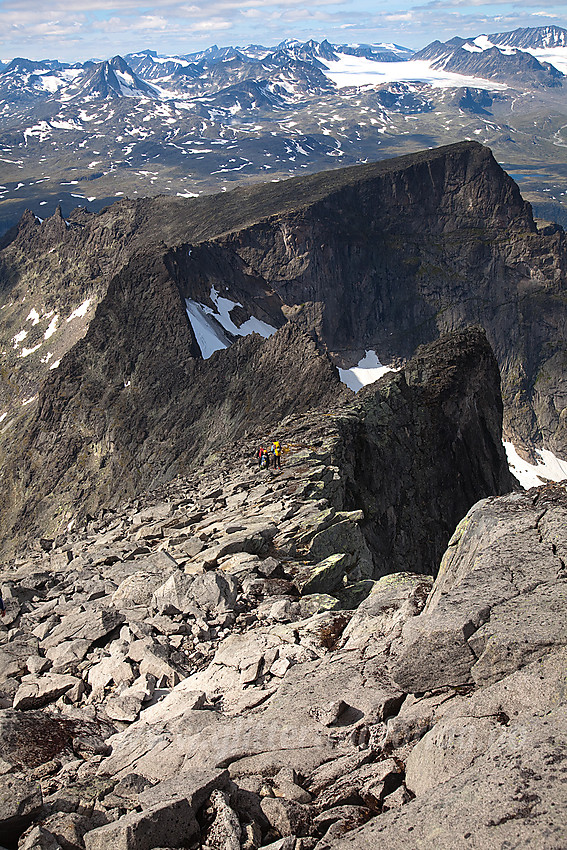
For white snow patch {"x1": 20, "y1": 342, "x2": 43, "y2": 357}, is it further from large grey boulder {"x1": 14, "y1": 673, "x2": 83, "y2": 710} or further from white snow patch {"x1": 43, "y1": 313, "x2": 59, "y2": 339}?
large grey boulder {"x1": 14, "y1": 673, "x2": 83, "y2": 710}

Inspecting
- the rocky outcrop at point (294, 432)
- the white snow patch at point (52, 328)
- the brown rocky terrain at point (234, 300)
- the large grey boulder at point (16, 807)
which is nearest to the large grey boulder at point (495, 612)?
the large grey boulder at point (16, 807)

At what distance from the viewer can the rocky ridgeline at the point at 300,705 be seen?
A: 862cm

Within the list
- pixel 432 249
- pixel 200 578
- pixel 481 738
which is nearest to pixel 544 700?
pixel 481 738

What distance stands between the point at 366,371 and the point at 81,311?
68955mm

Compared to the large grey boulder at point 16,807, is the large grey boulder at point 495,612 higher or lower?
higher

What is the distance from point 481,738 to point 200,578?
419 inches

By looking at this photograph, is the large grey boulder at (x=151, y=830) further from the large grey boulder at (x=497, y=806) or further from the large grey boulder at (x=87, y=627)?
the large grey boulder at (x=87, y=627)

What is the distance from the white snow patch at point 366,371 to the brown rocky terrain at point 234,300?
3.41 m

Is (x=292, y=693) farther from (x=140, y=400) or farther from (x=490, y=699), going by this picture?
(x=140, y=400)

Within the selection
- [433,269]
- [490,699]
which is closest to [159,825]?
[490,699]

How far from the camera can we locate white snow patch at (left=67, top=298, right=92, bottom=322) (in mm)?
132875

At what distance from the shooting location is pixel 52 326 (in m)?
140

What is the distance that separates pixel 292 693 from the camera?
41.0 ft

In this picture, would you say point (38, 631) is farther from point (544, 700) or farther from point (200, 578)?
point (544, 700)
